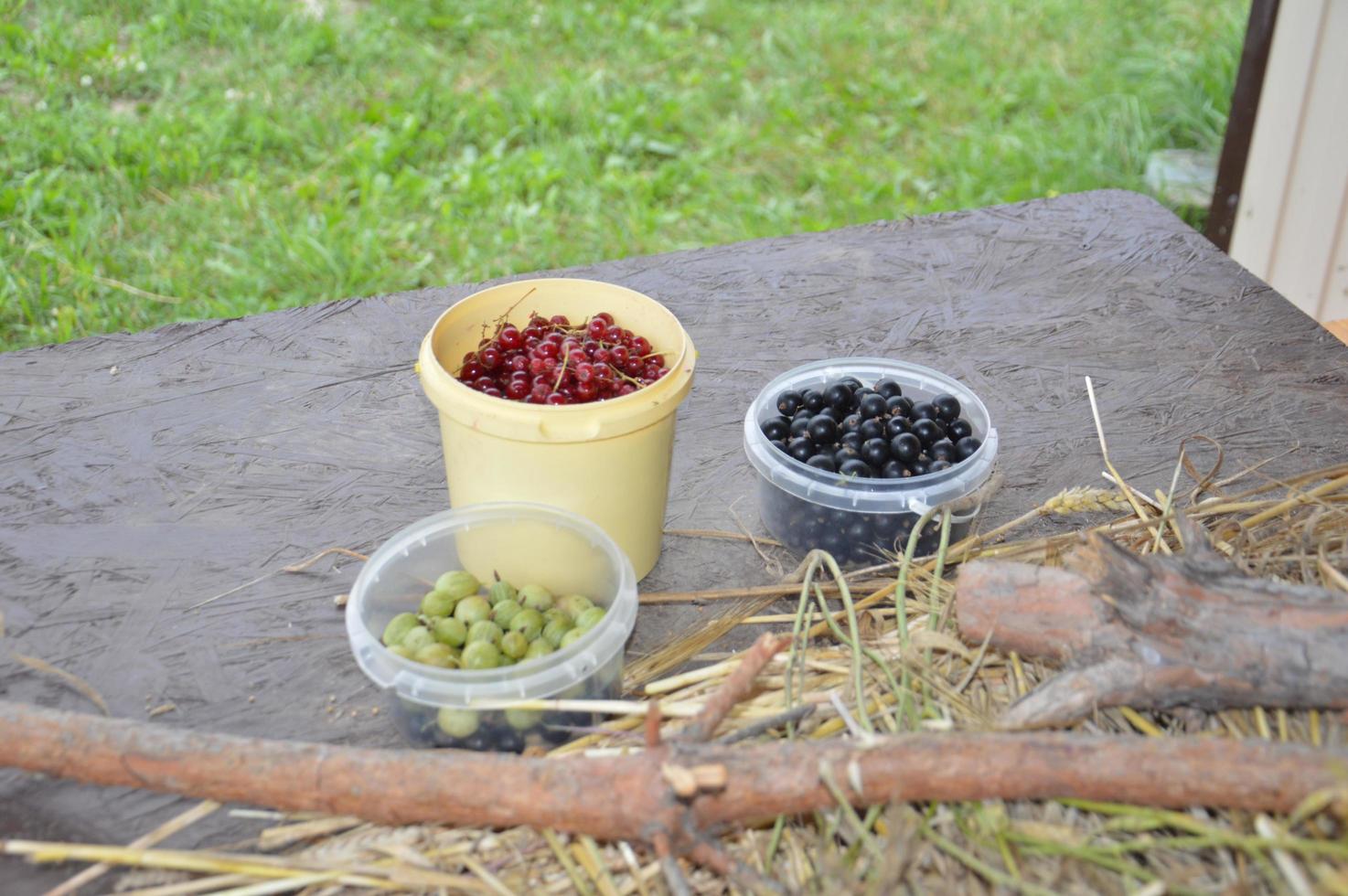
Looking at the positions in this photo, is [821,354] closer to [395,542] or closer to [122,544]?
[395,542]

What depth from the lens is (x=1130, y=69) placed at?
5301mm

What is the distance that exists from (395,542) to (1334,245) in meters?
3.25

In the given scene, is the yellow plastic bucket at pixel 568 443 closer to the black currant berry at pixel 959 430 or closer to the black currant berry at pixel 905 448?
the black currant berry at pixel 905 448

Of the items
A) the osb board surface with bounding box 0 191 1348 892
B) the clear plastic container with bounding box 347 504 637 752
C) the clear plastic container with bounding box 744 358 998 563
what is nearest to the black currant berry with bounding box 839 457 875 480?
the clear plastic container with bounding box 744 358 998 563

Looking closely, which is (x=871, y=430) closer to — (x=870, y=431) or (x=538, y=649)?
(x=870, y=431)

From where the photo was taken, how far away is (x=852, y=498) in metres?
1.92

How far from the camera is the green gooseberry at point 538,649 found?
1.65 meters

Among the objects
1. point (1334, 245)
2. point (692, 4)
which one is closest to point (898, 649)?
point (1334, 245)

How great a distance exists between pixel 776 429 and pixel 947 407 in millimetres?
318

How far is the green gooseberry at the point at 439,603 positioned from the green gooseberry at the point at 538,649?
15cm

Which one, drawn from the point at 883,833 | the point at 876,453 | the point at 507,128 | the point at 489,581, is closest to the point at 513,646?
the point at 489,581

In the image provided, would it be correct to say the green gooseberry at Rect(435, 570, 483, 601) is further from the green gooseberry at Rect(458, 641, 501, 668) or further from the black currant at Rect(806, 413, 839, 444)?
the black currant at Rect(806, 413, 839, 444)

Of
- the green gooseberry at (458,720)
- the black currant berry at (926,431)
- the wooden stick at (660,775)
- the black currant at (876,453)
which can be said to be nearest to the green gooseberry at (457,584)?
the green gooseberry at (458,720)

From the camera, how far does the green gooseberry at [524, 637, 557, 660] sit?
1.65 m
